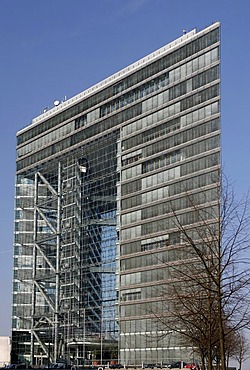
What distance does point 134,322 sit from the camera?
5246 inches

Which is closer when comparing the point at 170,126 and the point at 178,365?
the point at 178,365

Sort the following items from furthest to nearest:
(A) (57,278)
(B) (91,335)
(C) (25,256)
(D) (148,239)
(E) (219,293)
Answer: (C) (25,256)
(A) (57,278)
(B) (91,335)
(D) (148,239)
(E) (219,293)

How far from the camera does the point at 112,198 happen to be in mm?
144875

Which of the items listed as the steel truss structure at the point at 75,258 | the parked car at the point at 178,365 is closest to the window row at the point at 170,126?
the steel truss structure at the point at 75,258

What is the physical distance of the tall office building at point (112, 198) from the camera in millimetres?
124500

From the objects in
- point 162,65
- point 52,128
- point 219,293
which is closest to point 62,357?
point 52,128

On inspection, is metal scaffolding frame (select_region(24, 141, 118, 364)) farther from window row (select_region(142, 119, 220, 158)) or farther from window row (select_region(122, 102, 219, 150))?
window row (select_region(142, 119, 220, 158))

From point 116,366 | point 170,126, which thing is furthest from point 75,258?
point 170,126

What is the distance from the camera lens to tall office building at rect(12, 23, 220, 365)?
4902 inches

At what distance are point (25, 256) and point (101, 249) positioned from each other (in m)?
26.1

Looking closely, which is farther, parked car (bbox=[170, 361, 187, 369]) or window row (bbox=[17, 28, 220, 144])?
window row (bbox=[17, 28, 220, 144])

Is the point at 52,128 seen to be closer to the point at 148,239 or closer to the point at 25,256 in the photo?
the point at 25,256

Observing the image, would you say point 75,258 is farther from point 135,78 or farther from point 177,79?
point 177,79

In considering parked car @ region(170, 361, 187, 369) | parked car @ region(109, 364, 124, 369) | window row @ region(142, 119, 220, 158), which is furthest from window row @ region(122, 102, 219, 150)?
parked car @ region(109, 364, 124, 369)
